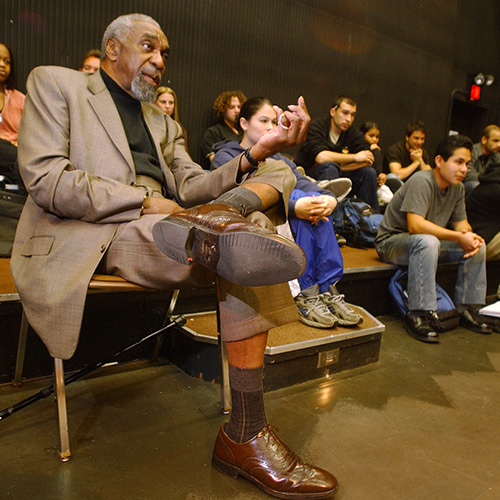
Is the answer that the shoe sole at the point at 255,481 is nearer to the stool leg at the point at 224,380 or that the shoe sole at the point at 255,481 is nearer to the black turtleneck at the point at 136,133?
the stool leg at the point at 224,380

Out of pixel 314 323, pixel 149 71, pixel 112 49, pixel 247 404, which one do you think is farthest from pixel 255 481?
pixel 112 49

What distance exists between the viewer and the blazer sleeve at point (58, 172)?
125cm

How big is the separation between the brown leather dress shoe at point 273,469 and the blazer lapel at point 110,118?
32.8 inches

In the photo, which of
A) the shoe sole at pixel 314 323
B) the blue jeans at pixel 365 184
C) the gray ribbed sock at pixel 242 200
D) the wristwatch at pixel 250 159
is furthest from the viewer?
the blue jeans at pixel 365 184

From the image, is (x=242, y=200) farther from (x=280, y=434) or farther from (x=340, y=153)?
(x=340, y=153)

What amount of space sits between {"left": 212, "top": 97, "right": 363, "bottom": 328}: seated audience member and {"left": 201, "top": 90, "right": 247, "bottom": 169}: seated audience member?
136 cm

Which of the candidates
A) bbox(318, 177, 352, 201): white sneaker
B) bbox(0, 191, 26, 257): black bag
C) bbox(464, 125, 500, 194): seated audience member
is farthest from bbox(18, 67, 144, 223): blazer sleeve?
bbox(464, 125, 500, 194): seated audience member

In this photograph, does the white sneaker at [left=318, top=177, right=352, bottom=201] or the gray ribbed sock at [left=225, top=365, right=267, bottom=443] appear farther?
the white sneaker at [left=318, top=177, right=352, bottom=201]

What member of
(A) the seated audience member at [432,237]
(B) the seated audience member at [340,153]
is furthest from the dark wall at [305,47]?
(A) the seated audience member at [432,237]

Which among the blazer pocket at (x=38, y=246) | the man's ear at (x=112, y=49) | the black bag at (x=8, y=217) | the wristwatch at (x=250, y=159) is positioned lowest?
the black bag at (x=8, y=217)

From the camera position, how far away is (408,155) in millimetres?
5055

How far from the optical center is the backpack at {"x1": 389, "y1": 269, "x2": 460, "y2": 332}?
9.21 feet

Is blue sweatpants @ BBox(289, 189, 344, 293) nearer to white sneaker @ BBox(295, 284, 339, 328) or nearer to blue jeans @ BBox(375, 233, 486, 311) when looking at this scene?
white sneaker @ BBox(295, 284, 339, 328)

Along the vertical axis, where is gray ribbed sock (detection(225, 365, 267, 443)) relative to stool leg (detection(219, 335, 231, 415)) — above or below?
above
